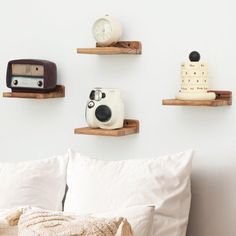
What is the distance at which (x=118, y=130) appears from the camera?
283cm

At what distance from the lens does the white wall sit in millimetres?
2691

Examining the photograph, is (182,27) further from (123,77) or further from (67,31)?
(67,31)

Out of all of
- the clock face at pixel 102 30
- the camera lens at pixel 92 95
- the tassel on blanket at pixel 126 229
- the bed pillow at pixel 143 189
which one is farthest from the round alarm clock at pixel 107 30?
the tassel on blanket at pixel 126 229

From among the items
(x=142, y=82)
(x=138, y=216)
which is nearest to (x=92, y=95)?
(x=142, y=82)

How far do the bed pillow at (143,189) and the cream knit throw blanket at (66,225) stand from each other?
26cm

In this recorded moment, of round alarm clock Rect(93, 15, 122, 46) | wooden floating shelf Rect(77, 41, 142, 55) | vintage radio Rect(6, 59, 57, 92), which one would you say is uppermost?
round alarm clock Rect(93, 15, 122, 46)

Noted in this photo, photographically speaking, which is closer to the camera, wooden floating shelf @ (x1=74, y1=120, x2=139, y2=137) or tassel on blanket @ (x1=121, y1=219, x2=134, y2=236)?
tassel on blanket @ (x1=121, y1=219, x2=134, y2=236)

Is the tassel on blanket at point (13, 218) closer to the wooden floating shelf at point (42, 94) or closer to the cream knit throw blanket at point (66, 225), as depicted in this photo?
the cream knit throw blanket at point (66, 225)

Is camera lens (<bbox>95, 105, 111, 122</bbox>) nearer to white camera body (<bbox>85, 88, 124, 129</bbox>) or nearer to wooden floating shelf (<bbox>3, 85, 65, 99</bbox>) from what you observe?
white camera body (<bbox>85, 88, 124, 129</bbox>)

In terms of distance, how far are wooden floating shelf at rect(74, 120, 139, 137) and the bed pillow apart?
0.46 feet

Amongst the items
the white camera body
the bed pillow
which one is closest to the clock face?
the white camera body

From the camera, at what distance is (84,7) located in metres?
3.01

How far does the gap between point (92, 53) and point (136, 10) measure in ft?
0.81

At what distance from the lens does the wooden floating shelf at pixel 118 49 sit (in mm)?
2811
